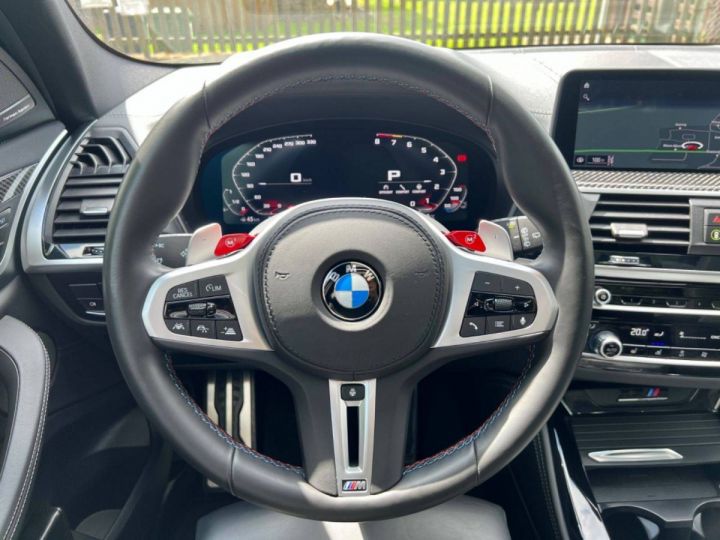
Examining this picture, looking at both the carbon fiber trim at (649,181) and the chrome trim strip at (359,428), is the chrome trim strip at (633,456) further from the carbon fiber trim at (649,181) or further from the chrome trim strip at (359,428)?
the chrome trim strip at (359,428)

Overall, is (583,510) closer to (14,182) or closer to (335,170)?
(335,170)

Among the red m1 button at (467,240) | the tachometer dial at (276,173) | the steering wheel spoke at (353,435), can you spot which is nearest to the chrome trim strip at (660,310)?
the red m1 button at (467,240)

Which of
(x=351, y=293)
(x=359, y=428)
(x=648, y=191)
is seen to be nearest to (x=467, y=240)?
(x=351, y=293)

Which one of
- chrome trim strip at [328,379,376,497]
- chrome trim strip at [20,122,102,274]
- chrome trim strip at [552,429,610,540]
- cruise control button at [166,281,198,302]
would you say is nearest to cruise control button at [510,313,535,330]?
chrome trim strip at [328,379,376,497]

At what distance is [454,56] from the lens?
92cm

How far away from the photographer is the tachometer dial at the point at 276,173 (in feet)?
4.75

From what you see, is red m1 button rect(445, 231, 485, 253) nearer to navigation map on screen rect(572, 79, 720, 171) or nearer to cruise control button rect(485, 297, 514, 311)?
cruise control button rect(485, 297, 514, 311)

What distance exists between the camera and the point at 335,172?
1492mm

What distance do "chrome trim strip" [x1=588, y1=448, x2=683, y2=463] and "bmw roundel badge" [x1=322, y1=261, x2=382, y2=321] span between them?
80 centimetres

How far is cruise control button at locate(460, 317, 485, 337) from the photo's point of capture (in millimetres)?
1023

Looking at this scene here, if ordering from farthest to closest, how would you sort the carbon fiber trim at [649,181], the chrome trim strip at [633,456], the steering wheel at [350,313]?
the chrome trim strip at [633,456], the carbon fiber trim at [649,181], the steering wheel at [350,313]

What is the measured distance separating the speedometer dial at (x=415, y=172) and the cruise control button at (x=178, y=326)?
644 mm

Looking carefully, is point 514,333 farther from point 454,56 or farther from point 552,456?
point 552,456

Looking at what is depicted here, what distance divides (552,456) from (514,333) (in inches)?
22.8
